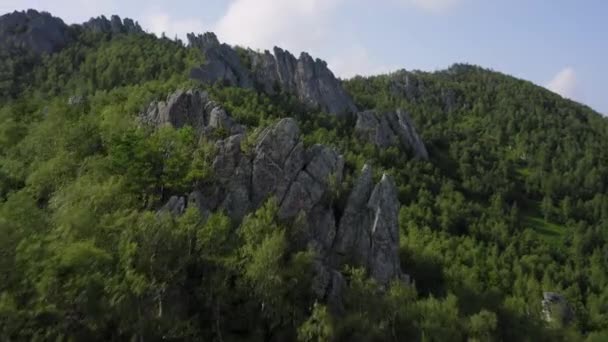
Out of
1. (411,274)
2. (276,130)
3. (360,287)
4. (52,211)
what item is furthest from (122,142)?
(411,274)

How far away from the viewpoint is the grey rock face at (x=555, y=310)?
79.9m

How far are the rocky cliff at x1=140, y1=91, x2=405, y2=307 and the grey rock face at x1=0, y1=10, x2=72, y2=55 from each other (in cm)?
11868

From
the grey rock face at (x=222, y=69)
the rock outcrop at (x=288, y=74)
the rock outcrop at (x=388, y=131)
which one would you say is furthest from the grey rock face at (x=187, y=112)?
the rock outcrop at (x=388, y=131)

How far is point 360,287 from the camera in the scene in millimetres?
52281

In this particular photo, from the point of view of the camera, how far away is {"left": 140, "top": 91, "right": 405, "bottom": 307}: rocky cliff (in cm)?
6091

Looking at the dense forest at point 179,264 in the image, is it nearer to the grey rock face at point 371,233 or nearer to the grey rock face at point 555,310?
the grey rock face at point 555,310

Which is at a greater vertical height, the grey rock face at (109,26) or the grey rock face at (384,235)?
the grey rock face at (109,26)

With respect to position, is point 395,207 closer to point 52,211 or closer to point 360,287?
point 360,287

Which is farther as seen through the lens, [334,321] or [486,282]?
[486,282]

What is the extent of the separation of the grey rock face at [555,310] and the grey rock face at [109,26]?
158 meters

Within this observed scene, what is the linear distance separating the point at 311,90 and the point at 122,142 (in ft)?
358

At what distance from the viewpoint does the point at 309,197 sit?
2454 inches

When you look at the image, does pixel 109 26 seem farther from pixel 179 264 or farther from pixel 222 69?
pixel 179 264

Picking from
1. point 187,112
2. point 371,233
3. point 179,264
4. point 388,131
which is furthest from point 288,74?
point 179,264
